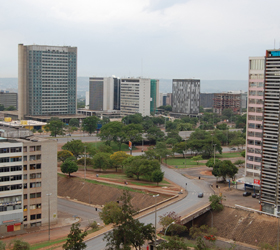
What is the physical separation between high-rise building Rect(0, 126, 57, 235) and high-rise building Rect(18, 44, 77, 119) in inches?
4553

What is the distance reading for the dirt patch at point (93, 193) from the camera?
74375 millimetres

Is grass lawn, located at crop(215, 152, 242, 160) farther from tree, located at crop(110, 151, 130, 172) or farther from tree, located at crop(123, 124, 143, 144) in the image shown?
tree, located at crop(110, 151, 130, 172)

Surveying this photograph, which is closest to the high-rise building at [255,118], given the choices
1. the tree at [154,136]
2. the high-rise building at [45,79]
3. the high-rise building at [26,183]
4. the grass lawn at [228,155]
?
the high-rise building at [26,183]

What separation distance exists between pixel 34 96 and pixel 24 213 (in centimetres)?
12469

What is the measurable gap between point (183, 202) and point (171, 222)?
46.7 ft

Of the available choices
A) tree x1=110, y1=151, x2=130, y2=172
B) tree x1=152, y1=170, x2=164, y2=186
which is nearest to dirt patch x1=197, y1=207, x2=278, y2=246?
tree x1=152, y1=170, x2=164, y2=186

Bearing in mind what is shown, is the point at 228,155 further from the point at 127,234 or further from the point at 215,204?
the point at 127,234

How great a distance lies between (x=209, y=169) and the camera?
Answer: 9888cm

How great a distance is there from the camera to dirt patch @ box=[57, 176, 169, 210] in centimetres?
7438

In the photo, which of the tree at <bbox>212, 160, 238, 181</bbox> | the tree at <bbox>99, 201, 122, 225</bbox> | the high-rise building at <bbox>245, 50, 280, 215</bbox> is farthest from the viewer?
the tree at <bbox>212, 160, 238, 181</bbox>

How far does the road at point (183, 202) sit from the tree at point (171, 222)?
2532mm

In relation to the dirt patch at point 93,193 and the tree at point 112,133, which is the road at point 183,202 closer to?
the dirt patch at point 93,193

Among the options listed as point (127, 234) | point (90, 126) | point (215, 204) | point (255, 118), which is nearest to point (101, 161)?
point (215, 204)

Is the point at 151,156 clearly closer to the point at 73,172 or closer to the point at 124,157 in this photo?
the point at 124,157
